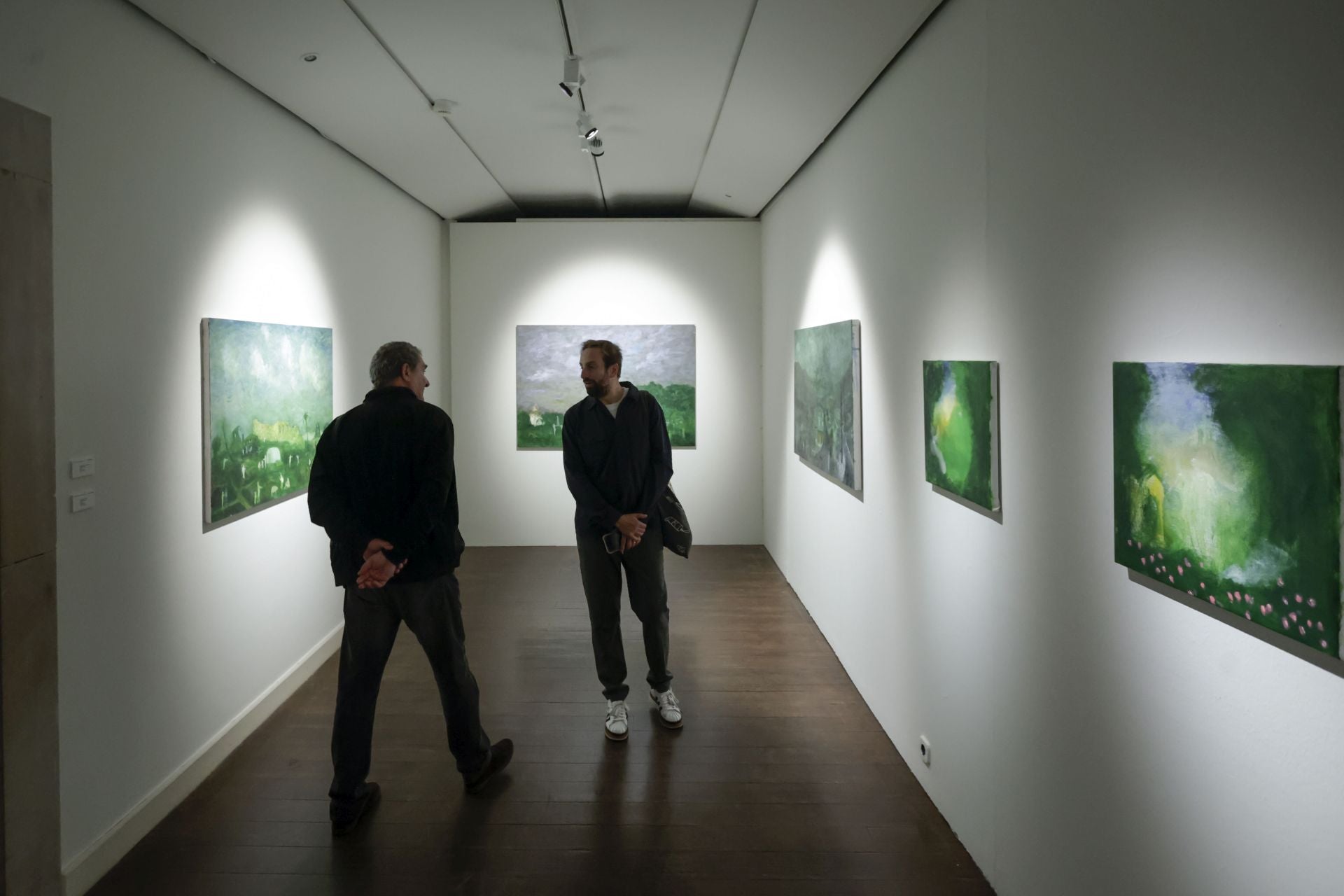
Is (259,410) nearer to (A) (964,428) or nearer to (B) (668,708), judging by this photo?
(B) (668,708)

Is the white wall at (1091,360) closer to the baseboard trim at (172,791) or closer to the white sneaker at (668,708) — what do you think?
the white sneaker at (668,708)

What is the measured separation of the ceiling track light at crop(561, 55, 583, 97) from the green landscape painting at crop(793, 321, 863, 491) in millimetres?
1779

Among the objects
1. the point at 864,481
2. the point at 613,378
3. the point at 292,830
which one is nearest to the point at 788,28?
the point at 613,378

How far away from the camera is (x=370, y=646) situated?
9.78 feet

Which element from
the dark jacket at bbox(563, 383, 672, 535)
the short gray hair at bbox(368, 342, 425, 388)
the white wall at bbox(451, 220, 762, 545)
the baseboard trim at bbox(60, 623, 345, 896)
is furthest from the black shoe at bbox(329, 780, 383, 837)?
the white wall at bbox(451, 220, 762, 545)

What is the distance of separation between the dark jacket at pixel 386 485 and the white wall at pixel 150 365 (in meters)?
0.75

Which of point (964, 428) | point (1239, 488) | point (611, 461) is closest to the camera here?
point (1239, 488)

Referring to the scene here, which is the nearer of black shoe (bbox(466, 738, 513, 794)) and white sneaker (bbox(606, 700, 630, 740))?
black shoe (bbox(466, 738, 513, 794))

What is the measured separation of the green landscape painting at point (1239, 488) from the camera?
1.27 meters

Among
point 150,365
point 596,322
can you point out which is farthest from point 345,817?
point 596,322

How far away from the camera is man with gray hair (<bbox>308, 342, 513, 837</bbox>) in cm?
293

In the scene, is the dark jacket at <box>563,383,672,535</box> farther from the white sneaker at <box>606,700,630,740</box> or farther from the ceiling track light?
the ceiling track light

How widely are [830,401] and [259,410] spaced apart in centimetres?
307

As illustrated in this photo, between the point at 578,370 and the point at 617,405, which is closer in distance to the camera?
the point at 617,405
